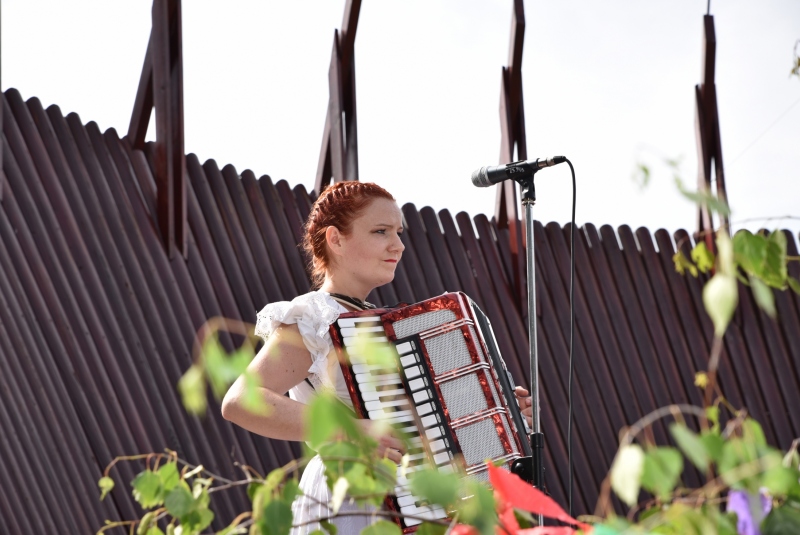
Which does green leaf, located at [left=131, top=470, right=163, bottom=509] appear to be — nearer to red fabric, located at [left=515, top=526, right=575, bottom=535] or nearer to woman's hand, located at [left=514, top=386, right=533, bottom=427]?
red fabric, located at [left=515, top=526, right=575, bottom=535]

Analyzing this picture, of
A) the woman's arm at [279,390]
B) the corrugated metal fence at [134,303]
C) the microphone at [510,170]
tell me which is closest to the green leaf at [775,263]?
the woman's arm at [279,390]

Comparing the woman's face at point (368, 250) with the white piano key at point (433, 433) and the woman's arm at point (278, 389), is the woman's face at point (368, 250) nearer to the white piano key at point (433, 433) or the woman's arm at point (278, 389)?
the woman's arm at point (278, 389)

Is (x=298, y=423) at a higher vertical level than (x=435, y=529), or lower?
lower

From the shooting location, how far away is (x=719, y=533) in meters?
0.51

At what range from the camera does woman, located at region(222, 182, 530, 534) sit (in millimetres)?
1800

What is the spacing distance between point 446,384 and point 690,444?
1524mm

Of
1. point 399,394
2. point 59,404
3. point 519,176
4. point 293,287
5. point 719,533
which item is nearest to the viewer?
point 719,533

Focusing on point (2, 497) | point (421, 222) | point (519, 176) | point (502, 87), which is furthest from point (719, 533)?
point (502, 87)

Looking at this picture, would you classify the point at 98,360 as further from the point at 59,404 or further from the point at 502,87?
the point at 502,87

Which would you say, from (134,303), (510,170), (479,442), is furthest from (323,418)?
(134,303)

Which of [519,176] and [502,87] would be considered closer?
[519,176]

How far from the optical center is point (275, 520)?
573mm

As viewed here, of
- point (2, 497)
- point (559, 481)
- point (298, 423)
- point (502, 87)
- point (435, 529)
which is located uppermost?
point (502, 87)

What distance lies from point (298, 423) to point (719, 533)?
133 centimetres
